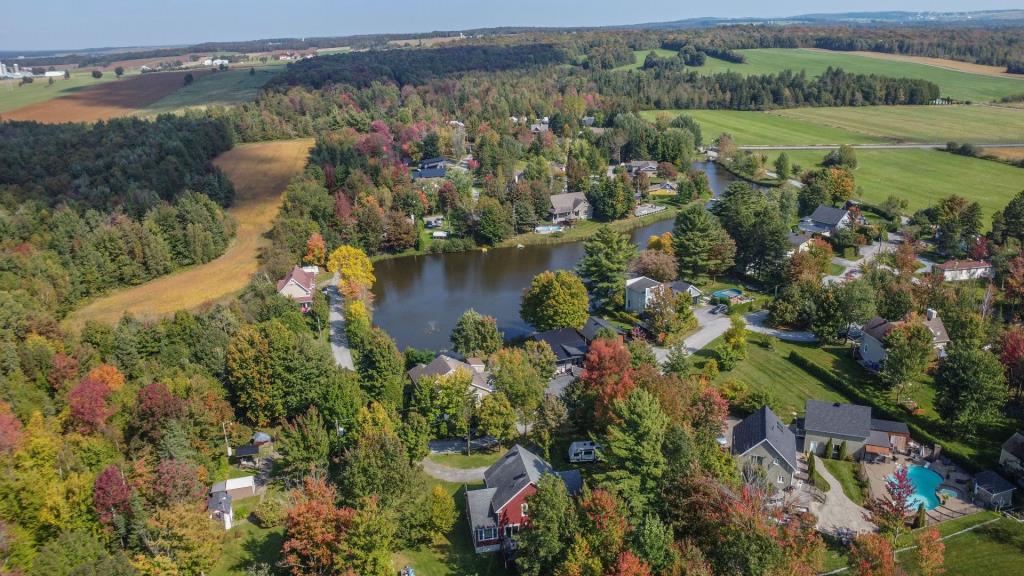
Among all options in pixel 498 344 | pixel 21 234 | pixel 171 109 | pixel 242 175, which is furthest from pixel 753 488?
pixel 171 109

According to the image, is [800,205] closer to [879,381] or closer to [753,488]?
[879,381]

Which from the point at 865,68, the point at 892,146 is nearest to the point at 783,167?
the point at 892,146

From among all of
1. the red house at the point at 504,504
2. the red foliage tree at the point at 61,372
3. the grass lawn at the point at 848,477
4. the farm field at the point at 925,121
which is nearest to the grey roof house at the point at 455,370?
the red house at the point at 504,504

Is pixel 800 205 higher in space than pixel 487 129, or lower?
lower

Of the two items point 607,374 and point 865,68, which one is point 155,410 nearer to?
point 607,374

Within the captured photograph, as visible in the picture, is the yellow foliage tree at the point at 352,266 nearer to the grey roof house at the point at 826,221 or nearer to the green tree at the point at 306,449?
the green tree at the point at 306,449
